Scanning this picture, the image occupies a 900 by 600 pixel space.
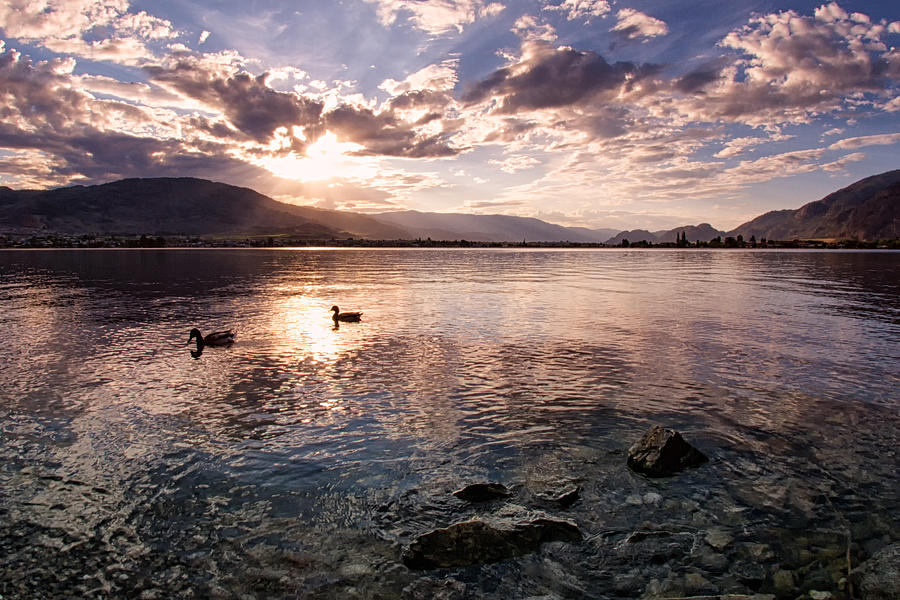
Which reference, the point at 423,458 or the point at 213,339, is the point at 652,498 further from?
the point at 213,339

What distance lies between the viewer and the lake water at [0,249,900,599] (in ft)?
28.1

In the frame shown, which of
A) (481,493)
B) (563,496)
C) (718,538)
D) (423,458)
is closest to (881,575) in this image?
(718,538)

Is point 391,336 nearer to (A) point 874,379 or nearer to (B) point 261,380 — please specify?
(B) point 261,380

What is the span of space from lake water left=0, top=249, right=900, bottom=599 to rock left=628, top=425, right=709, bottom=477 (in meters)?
0.31

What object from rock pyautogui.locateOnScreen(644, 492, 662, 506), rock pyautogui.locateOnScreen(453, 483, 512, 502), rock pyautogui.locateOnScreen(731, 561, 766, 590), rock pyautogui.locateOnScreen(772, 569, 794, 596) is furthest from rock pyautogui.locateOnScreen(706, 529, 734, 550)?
rock pyautogui.locateOnScreen(453, 483, 512, 502)

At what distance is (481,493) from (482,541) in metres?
1.68

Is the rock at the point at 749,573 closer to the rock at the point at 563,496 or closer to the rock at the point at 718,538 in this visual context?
the rock at the point at 718,538

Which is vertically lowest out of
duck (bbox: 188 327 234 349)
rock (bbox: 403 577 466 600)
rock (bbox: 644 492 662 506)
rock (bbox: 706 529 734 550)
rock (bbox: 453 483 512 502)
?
rock (bbox: 403 577 466 600)

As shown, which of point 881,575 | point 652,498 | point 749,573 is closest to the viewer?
point 881,575

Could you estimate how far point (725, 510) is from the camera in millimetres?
10430

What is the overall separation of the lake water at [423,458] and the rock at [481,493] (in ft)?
0.82

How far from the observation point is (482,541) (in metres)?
9.12

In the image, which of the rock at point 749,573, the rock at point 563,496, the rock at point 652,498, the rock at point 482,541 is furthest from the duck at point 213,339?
the rock at point 749,573

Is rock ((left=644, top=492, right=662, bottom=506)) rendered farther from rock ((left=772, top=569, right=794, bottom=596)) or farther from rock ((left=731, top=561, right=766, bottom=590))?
rock ((left=772, top=569, right=794, bottom=596))
